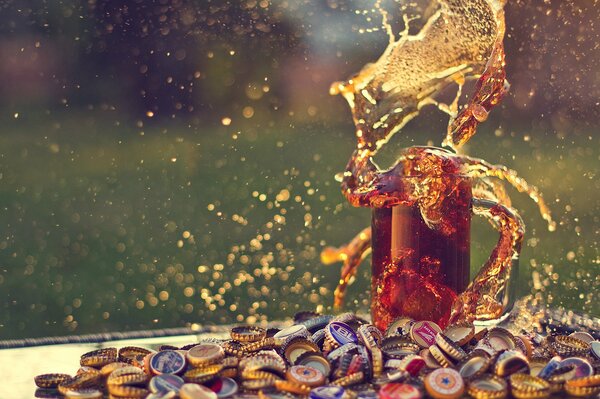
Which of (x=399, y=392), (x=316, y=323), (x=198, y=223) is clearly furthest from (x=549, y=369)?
(x=198, y=223)

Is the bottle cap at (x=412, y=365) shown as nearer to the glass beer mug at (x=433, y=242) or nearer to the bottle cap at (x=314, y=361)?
the bottle cap at (x=314, y=361)

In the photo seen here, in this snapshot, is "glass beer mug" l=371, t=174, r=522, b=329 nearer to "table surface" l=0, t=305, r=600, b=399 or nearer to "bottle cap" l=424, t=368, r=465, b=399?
"table surface" l=0, t=305, r=600, b=399

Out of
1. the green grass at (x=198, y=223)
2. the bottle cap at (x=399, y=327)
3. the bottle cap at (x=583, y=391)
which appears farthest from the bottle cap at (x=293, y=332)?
the green grass at (x=198, y=223)

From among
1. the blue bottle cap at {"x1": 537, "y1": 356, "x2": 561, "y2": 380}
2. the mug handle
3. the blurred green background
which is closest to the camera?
the blue bottle cap at {"x1": 537, "y1": 356, "x2": 561, "y2": 380}

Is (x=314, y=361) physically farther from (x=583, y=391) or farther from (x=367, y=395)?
(x=583, y=391)

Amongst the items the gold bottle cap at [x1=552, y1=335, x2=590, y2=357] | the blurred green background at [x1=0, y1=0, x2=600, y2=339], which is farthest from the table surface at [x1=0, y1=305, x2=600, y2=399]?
the blurred green background at [x1=0, y1=0, x2=600, y2=339]
